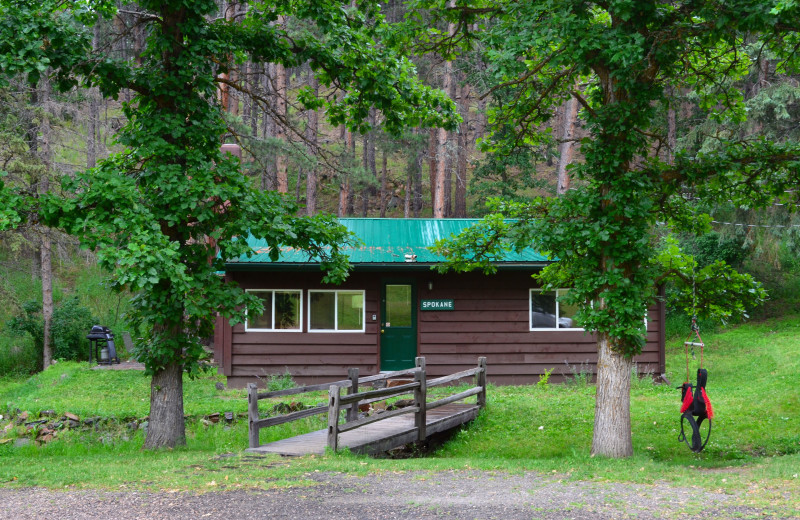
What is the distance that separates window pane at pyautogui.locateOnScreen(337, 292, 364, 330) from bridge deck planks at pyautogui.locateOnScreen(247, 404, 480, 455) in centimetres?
496

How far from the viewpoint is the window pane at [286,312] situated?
1703 centimetres

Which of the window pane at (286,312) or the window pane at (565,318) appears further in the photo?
the window pane at (565,318)

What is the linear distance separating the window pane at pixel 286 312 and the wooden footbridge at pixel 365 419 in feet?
14.9

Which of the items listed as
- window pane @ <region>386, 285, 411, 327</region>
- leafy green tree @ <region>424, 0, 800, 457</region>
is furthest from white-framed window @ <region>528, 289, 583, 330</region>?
leafy green tree @ <region>424, 0, 800, 457</region>

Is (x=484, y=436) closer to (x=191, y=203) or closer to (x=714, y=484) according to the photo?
(x=714, y=484)

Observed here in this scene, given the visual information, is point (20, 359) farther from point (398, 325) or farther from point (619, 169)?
point (619, 169)

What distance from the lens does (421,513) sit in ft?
20.9

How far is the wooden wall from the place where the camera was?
16.9m

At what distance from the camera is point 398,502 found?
6738 mm

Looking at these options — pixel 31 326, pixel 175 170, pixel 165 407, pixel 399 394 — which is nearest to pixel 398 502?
pixel 399 394

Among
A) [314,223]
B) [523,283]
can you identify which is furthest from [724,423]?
[314,223]

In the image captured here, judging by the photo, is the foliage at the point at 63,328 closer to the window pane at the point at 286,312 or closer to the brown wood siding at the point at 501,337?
the window pane at the point at 286,312

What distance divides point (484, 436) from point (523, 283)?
5.98m

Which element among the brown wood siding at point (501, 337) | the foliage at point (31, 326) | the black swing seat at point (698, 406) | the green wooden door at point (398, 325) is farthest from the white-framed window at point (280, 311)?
the foliage at point (31, 326)
